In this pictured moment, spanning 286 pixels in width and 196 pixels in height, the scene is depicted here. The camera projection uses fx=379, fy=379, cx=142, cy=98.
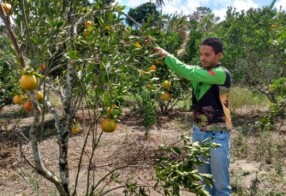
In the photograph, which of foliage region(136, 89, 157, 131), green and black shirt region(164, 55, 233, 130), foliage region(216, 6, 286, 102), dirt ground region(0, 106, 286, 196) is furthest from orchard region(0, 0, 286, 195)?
foliage region(216, 6, 286, 102)

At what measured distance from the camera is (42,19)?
2.26m

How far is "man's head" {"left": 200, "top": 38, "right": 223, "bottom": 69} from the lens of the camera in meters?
2.95

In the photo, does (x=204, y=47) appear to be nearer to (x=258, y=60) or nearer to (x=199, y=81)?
(x=199, y=81)

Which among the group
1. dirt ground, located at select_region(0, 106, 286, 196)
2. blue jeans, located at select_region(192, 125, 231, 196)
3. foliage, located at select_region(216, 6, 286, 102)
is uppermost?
foliage, located at select_region(216, 6, 286, 102)

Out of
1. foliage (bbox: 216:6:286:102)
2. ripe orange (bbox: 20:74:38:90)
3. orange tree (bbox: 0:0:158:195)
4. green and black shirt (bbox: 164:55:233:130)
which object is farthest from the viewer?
foliage (bbox: 216:6:286:102)

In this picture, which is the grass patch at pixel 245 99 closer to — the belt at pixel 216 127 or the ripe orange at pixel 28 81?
the belt at pixel 216 127

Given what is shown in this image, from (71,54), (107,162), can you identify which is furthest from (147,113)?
(71,54)

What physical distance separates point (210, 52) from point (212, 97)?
35 centimetres

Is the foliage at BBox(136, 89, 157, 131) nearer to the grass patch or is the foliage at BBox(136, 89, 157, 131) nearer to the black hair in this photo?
the grass patch

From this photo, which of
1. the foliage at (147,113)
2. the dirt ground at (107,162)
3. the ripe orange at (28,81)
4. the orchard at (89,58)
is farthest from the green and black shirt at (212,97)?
the foliage at (147,113)

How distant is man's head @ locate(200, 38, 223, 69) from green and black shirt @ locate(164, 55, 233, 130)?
54 mm

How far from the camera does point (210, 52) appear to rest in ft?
9.70

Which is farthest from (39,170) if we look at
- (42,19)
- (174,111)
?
(174,111)

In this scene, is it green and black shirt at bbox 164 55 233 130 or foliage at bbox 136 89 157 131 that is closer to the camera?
green and black shirt at bbox 164 55 233 130
